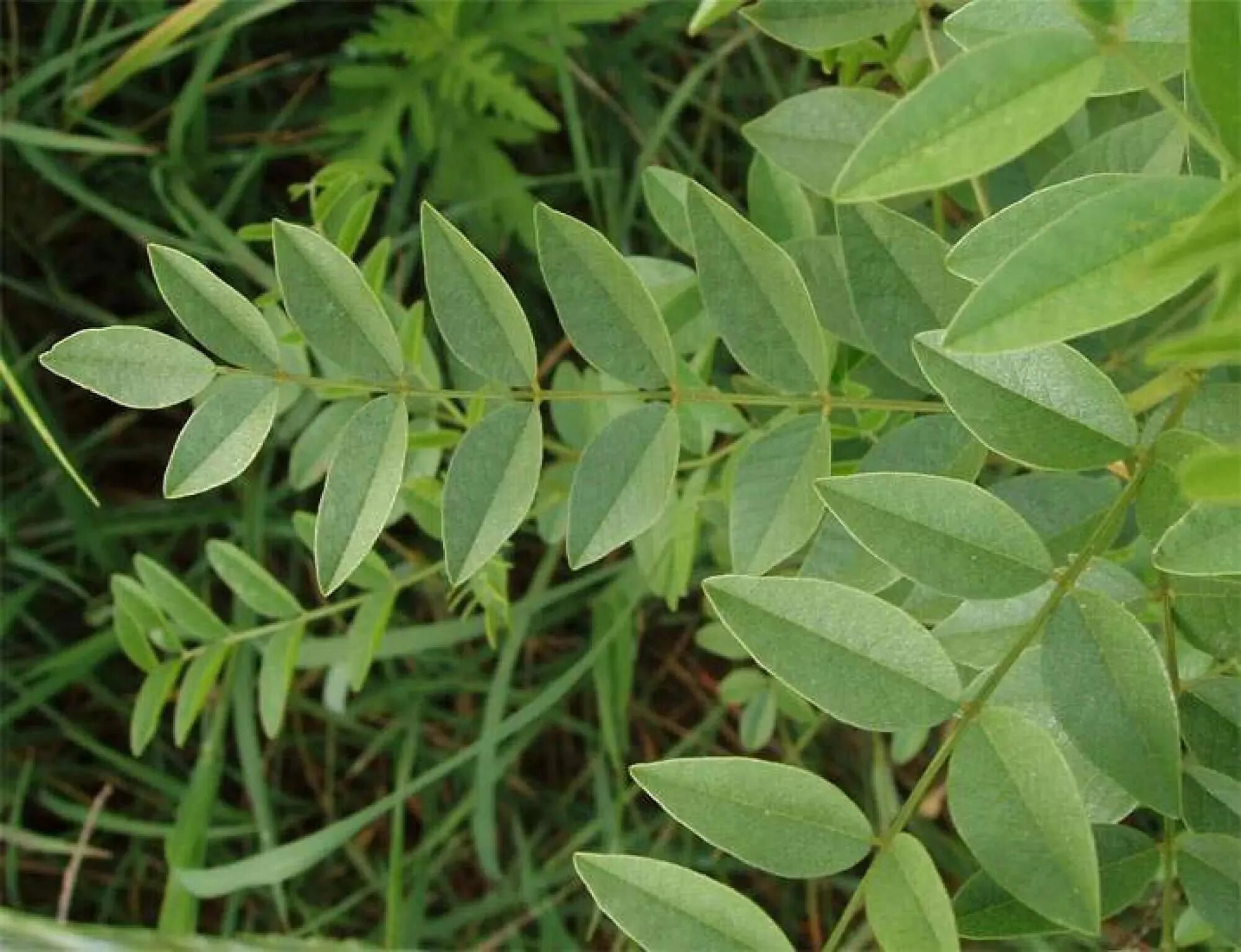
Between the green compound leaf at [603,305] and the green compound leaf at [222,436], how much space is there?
143 millimetres

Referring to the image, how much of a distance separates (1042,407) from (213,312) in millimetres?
366

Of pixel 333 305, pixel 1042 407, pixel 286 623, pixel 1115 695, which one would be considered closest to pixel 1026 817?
pixel 1115 695

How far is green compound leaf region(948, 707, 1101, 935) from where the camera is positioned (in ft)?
1.78

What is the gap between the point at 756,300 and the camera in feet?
2.23

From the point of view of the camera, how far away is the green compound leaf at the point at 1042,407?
588 millimetres

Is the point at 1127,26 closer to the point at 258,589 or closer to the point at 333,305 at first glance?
the point at 333,305

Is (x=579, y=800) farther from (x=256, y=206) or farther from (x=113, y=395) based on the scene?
(x=113, y=395)

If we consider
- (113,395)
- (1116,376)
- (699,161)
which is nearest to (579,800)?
(699,161)

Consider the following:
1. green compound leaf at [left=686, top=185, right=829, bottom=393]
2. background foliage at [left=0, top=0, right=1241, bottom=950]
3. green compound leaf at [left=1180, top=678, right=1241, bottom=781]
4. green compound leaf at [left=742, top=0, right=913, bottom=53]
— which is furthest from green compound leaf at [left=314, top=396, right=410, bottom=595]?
green compound leaf at [left=1180, top=678, right=1241, bottom=781]

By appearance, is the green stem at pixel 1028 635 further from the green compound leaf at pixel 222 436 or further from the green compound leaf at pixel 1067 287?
the green compound leaf at pixel 222 436

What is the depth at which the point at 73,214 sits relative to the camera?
59.7 inches

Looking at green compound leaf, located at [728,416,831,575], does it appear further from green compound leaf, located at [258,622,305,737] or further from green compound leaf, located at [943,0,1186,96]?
green compound leaf, located at [258,622,305,737]

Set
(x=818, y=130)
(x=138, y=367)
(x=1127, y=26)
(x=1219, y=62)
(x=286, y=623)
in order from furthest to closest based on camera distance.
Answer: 1. (x=286, y=623)
2. (x=818, y=130)
3. (x=138, y=367)
4. (x=1127, y=26)
5. (x=1219, y=62)

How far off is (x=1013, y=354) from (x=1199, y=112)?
14 cm
